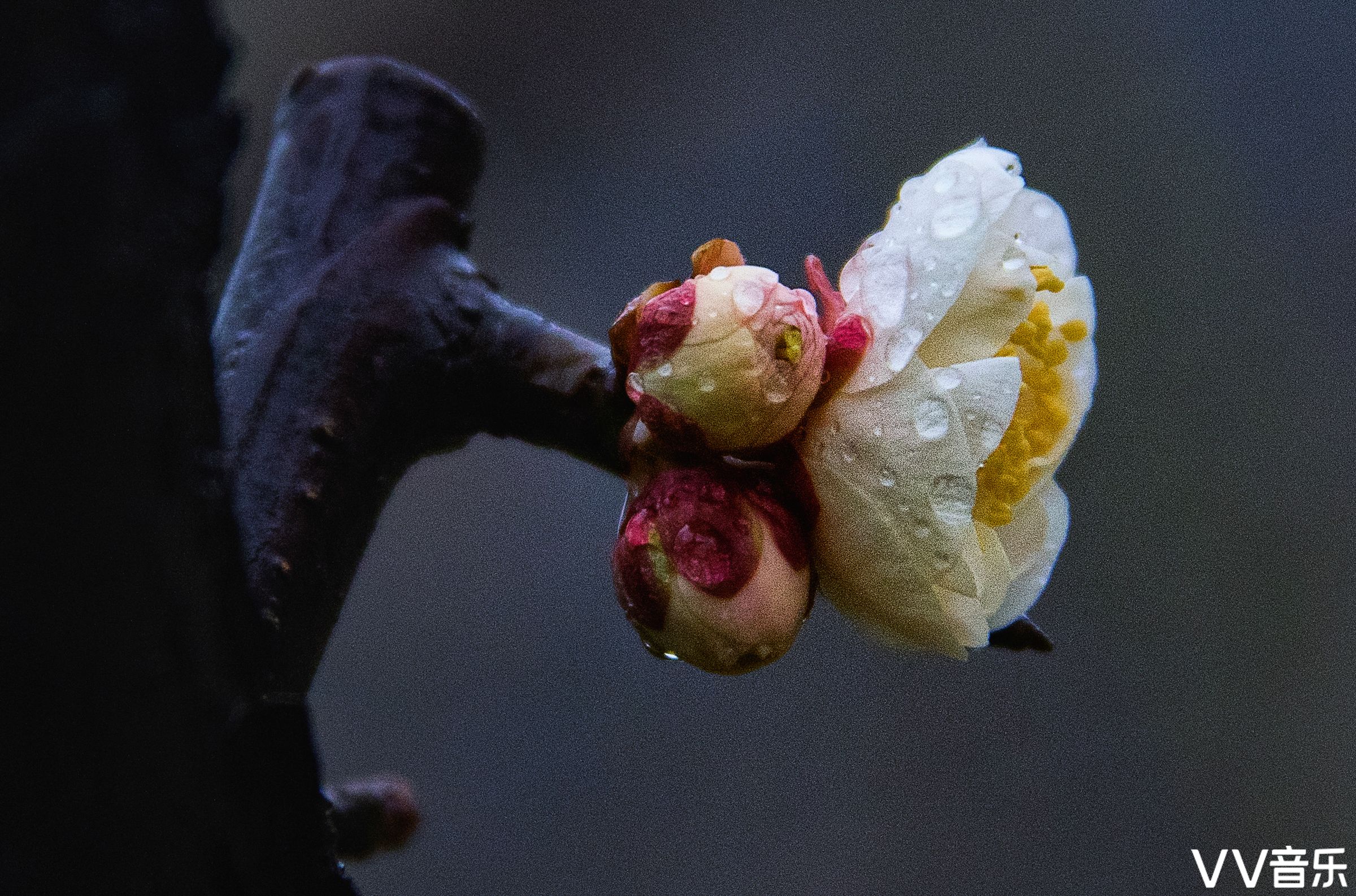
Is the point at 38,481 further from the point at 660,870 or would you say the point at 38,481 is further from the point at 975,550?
the point at 660,870

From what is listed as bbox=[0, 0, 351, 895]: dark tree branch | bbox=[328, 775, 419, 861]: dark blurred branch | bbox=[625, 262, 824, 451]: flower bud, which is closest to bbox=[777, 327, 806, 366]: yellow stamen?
bbox=[625, 262, 824, 451]: flower bud

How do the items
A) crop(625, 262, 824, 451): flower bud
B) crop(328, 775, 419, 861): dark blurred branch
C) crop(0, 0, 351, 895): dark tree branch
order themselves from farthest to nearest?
crop(328, 775, 419, 861): dark blurred branch < crop(625, 262, 824, 451): flower bud < crop(0, 0, 351, 895): dark tree branch

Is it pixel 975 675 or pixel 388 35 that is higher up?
pixel 388 35

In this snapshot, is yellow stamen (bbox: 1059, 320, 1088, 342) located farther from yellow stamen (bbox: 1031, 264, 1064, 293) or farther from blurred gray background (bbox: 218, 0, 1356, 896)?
blurred gray background (bbox: 218, 0, 1356, 896)

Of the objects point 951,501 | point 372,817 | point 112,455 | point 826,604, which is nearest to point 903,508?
point 951,501

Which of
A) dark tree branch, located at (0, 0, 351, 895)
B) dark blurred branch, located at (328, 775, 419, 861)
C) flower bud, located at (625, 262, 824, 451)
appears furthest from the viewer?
dark blurred branch, located at (328, 775, 419, 861)

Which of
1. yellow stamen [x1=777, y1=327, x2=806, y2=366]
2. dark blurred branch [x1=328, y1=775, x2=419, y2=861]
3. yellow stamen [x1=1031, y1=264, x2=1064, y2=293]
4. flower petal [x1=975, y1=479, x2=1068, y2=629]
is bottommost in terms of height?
dark blurred branch [x1=328, y1=775, x2=419, y2=861]

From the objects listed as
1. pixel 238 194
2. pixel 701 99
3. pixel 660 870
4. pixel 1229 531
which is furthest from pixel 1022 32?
pixel 660 870

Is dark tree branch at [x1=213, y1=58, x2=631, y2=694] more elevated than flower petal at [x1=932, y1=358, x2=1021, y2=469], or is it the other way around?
flower petal at [x1=932, y1=358, x2=1021, y2=469]
